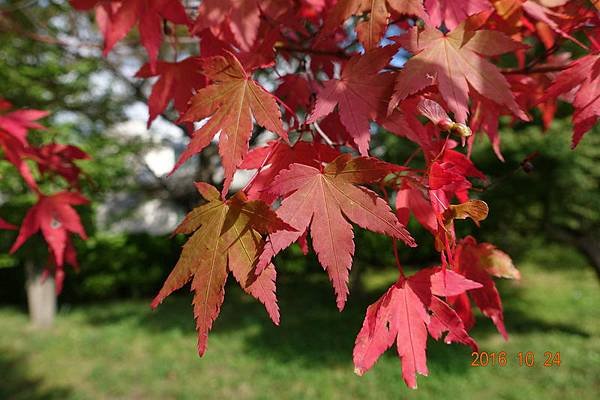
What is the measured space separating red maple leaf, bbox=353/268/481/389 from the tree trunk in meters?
6.28

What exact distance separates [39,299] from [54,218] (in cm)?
568

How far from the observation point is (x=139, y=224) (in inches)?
384

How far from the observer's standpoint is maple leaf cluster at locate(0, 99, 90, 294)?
110 cm

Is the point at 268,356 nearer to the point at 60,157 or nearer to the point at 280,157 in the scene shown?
the point at 60,157

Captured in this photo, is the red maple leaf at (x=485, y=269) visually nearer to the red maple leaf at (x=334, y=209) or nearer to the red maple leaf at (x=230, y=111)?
the red maple leaf at (x=334, y=209)

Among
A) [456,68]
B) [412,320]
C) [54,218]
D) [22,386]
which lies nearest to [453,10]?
[456,68]

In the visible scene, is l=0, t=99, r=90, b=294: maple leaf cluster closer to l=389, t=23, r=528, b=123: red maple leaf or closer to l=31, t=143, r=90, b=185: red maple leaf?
l=31, t=143, r=90, b=185: red maple leaf

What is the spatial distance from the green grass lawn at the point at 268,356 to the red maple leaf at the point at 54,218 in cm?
291

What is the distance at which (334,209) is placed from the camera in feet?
2.13

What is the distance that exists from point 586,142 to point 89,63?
18.7 feet

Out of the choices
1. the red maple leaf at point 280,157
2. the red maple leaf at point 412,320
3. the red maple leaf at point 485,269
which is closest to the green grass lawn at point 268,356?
the red maple leaf at point 485,269

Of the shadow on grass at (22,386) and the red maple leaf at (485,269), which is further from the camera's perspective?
the shadow on grass at (22,386)

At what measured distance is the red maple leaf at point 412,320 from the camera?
69 cm

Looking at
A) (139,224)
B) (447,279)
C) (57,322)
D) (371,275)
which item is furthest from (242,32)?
(139,224)
